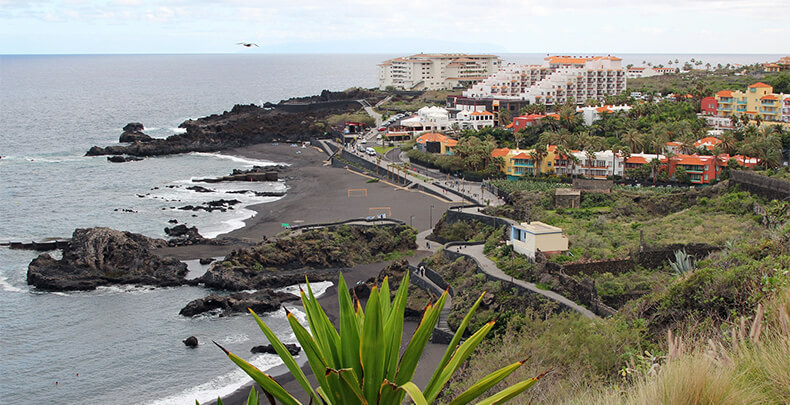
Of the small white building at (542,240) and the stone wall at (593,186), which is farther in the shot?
the stone wall at (593,186)

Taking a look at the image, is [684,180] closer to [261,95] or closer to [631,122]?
[631,122]

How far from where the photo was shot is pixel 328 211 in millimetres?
50094

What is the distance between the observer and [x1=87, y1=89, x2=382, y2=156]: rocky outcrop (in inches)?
3214

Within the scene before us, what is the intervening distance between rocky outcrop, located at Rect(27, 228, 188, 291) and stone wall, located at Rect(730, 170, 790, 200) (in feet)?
91.7

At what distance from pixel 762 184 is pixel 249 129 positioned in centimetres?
6581

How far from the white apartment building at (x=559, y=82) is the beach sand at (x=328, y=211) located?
30543 millimetres

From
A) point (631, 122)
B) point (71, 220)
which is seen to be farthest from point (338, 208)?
point (631, 122)

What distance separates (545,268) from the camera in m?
28.4

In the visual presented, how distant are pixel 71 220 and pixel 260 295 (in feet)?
78.3

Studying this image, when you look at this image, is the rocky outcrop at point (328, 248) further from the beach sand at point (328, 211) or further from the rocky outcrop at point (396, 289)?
the rocky outcrop at point (396, 289)

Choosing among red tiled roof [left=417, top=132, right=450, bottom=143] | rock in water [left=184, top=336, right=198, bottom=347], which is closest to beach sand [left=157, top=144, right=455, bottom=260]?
red tiled roof [left=417, top=132, right=450, bottom=143]

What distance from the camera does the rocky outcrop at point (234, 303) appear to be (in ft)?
103

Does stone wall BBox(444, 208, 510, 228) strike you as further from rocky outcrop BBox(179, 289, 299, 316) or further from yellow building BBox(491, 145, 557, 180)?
yellow building BBox(491, 145, 557, 180)

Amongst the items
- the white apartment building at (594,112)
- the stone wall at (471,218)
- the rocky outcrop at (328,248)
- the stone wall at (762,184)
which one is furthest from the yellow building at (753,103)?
the rocky outcrop at (328,248)
